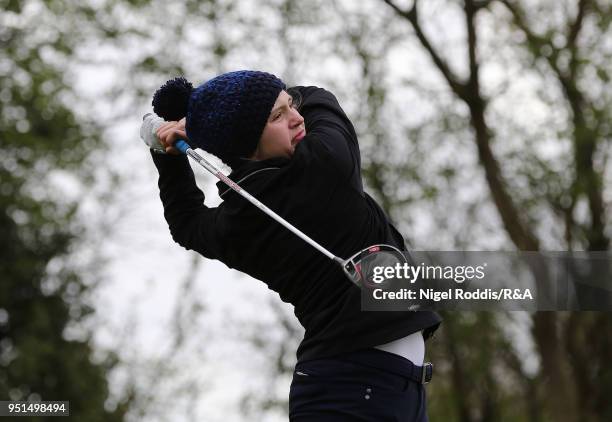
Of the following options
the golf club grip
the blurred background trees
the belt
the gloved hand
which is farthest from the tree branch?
the belt

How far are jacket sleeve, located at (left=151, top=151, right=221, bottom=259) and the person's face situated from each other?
1.38 ft

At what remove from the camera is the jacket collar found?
3.45 metres

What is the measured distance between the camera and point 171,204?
3.89 meters

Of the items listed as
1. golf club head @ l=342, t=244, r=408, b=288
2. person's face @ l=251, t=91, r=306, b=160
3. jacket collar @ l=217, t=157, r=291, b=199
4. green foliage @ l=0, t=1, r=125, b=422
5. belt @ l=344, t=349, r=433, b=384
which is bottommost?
belt @ l=344, t=349, r=433, b=384

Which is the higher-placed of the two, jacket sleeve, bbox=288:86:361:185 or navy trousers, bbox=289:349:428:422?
jacket sleeve, bbox=288:86:361:185

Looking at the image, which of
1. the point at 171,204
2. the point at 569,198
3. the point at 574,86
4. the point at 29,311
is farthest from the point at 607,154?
the point at 171,204

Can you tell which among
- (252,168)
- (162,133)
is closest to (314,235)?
(252,168)

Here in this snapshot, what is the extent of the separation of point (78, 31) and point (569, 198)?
7.25 meters

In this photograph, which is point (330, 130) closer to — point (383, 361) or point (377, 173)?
point (383, 361)

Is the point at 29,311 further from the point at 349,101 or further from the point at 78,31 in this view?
the point at 349,101

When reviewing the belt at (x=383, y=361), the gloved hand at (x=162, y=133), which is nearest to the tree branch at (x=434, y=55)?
the gloved hand at (x=162, y=133)

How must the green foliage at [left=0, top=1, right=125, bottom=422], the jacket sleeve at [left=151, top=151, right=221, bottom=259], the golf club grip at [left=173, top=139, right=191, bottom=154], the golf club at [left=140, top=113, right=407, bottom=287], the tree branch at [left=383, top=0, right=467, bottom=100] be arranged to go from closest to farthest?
1. the golf club at [left=140, top=113, right=407, bottom=287]
2. the golf club grip at [left=173, top=139, right=191, bottom=154]
3. the jacket sleeve at [left=151, top=151, right=221, bottom=259]
4. the tree branch at [left=383, top=0, right=467, bottom=100]
5. the green foliage at [left=0, top=1, right=125, bottom=422]

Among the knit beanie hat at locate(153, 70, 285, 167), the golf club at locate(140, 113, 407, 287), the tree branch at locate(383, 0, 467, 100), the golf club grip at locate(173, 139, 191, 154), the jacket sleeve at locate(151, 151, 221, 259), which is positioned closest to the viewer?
the golf club at locate(140, 113, 407, 287)

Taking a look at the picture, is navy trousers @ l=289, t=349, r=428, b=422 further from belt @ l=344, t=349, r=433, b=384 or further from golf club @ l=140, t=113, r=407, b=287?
golf club @ l=140, t=113, r=407, b=287
